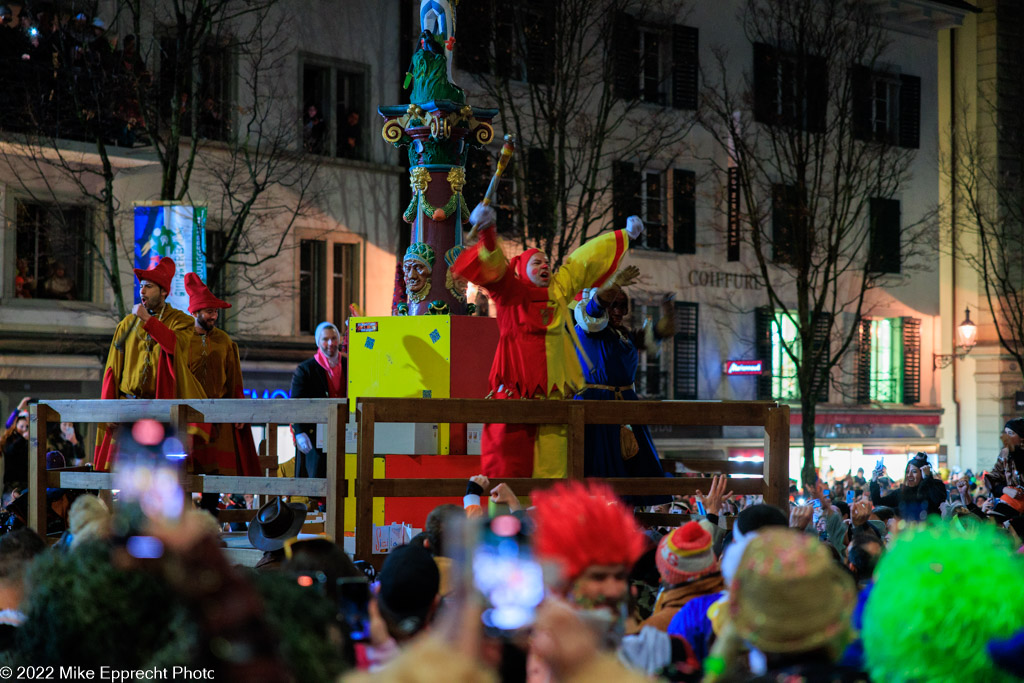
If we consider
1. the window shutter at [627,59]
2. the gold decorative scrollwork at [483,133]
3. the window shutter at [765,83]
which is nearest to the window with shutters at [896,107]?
the window shutter at [765,83]

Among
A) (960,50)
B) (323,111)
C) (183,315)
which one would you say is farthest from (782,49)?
(183,315)

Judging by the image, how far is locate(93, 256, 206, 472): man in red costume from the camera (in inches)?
382

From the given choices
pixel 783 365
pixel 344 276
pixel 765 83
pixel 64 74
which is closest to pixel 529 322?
pixel 64 74

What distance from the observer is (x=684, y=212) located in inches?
1014

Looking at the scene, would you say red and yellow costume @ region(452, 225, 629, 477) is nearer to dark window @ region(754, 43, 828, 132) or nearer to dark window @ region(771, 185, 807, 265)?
dark window @ region(771, 185, 807, 265)

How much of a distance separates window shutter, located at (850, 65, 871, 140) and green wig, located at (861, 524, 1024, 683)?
21941 millimetres

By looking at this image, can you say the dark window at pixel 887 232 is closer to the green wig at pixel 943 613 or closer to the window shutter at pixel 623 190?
the window shutter at pixel 623 190

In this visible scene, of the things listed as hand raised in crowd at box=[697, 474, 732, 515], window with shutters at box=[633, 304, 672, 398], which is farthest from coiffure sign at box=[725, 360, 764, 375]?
hand raised in crowd at box=[697, 474, 732, 515]

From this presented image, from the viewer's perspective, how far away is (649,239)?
83.4 ft

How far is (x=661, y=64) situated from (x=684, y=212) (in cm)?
295

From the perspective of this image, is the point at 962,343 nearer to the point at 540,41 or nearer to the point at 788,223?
the point at 788,223

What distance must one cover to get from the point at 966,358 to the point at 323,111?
16251mm

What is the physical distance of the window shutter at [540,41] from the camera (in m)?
20.4

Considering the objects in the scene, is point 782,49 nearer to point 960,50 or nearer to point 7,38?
point 960,50
